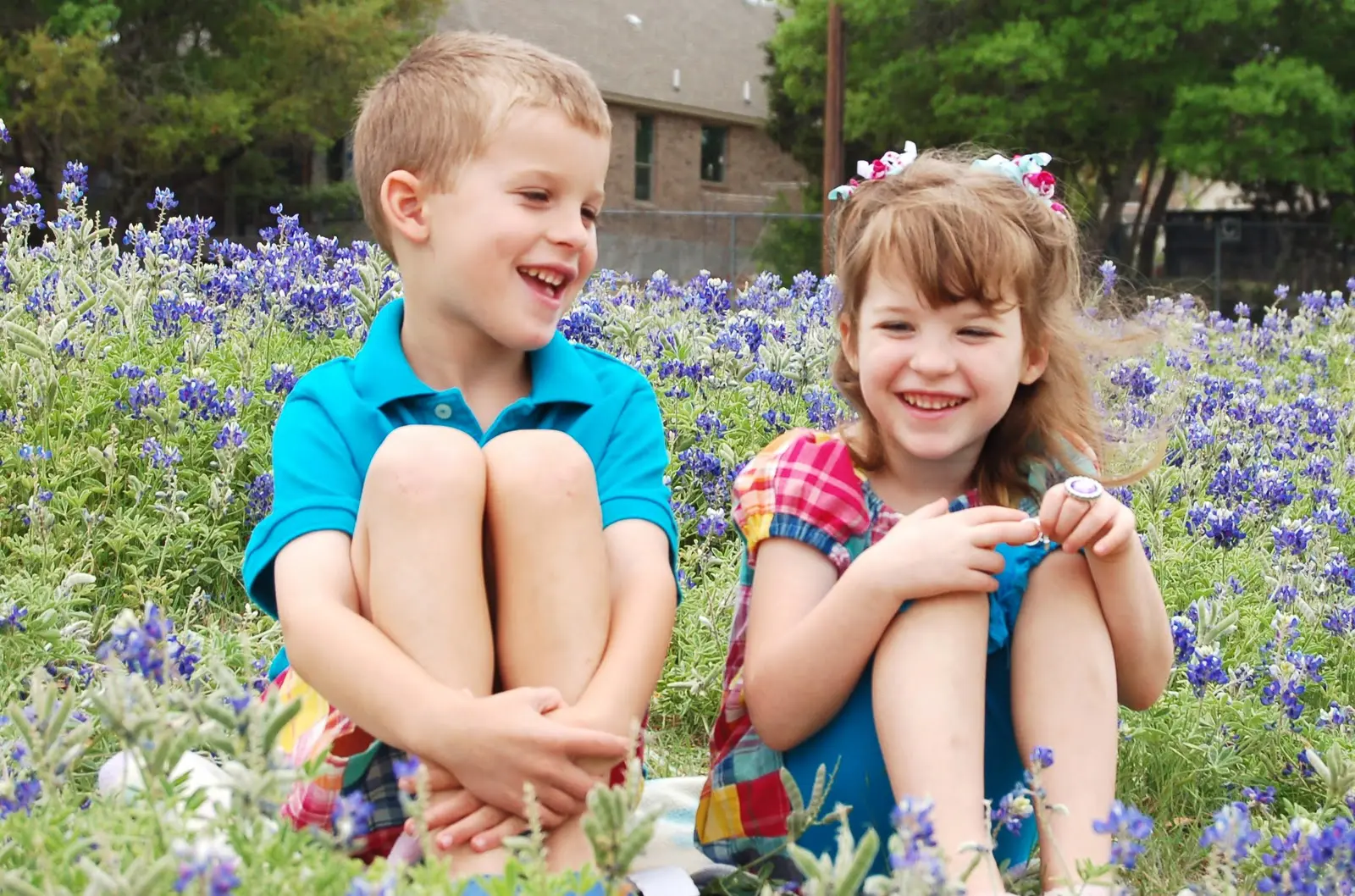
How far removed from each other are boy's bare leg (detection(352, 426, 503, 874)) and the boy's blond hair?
56cm

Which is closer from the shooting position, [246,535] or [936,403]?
[936,403]

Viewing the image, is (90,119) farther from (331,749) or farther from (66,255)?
(331,749)

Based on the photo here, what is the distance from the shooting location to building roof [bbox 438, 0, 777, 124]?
30.9 m

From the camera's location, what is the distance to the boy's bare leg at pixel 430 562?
6.82 feet

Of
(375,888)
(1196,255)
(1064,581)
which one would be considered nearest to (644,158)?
(1196,255)

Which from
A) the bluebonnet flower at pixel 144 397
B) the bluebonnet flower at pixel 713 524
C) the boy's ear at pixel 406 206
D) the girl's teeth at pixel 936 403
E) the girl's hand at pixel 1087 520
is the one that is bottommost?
the bluebonnet flower at pixel 713 524

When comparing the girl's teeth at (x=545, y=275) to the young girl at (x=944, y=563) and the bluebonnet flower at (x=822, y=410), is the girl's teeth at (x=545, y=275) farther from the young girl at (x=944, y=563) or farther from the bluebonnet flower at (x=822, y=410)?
the bluebonnet flower at (x=822, y=410)

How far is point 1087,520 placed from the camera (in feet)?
7.16

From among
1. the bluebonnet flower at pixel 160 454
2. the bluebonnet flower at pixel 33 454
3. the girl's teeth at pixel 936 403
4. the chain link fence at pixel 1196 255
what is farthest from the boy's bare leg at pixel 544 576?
the chain link fence at pixel 1196 255

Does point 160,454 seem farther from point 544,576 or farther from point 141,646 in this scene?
point 141,646

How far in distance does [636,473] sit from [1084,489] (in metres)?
0.74

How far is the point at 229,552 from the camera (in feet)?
12.7

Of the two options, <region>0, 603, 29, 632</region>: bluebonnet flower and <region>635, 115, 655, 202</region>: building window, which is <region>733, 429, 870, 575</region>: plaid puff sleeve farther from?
<region>635, 115, 655, 202</region>: building window

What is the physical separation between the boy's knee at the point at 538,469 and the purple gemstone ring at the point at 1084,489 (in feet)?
2.27
